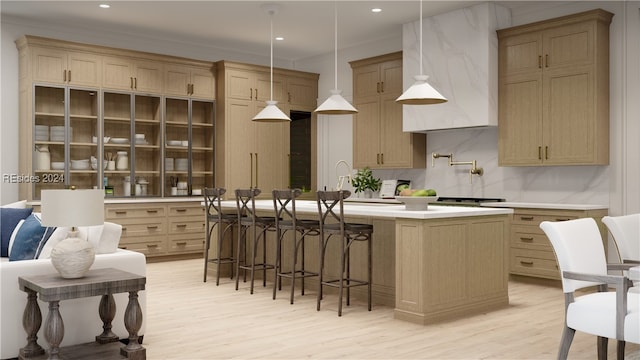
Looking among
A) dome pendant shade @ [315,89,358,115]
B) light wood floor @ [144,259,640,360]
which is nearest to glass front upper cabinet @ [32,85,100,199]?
light wood floor @ [144,259,640,360]

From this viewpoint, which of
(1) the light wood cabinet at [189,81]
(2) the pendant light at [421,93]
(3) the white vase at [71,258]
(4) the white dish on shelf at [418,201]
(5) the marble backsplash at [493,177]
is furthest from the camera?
(1) the light wood cabinet at [189,81]

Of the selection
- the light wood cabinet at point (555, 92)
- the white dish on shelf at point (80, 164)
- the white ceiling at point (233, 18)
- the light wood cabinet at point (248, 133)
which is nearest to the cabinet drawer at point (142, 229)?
the white dish on shelf at point (80, 164)

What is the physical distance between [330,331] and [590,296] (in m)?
1.89

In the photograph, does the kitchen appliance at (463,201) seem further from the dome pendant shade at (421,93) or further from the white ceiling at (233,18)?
the white ceiling at (233,18)

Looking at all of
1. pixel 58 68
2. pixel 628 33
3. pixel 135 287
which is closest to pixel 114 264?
pixel 135 287

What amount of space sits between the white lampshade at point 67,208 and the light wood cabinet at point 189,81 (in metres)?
5.03

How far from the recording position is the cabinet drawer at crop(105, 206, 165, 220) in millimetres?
7598

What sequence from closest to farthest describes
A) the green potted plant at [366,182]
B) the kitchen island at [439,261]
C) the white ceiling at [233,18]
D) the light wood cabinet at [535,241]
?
the kitchen island at [439,261]
the light wood cabinet at [535,241]
the white ceiling at [233,18]
the green potted plant at [366,182]

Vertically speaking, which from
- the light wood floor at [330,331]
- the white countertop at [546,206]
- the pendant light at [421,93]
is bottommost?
the light wood floor at [330,331]

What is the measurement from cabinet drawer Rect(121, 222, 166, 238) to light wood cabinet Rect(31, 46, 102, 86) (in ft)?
5.87

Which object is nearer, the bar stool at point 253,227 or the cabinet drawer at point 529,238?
the bar stool at point 253,227

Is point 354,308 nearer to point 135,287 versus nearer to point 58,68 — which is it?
point 135,287

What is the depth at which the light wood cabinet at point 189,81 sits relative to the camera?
27.2ft

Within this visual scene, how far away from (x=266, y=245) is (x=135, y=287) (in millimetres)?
3168
